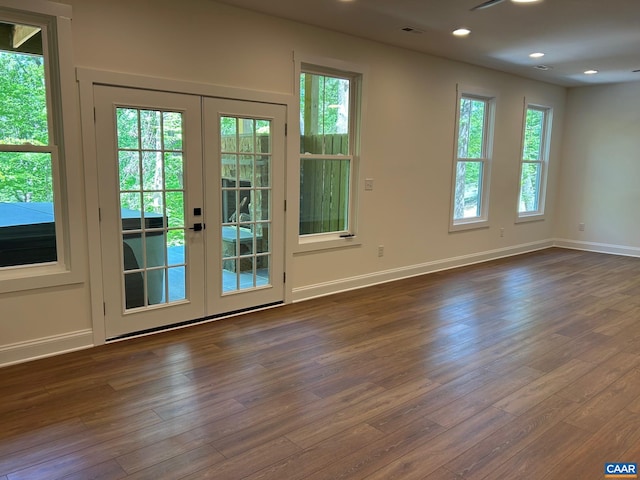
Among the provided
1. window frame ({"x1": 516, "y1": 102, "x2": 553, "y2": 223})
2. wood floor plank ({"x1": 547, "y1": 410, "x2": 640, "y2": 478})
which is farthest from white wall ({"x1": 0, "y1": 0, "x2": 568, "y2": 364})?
wood floor plank ({"x1": 547, "y1": 410, "x2": 640, "y2": 478})

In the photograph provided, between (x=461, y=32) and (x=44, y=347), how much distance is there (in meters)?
4.51

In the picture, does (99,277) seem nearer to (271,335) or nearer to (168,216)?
(168,216)

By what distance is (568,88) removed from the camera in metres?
7.90

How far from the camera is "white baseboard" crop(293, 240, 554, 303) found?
4.96 meters

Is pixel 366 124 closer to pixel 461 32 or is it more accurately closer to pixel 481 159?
pixel 461 32

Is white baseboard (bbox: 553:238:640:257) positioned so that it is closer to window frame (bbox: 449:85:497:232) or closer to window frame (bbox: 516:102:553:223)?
window frame (bbox: 516:102:553:223)

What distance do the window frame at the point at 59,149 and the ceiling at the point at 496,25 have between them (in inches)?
52.9

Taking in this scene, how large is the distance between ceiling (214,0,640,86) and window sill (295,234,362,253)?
2050 mm

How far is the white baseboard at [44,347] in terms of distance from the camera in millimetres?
3254

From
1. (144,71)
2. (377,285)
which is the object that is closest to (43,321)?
(144,71)

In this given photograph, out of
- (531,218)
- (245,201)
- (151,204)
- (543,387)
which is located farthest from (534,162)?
(151,204)

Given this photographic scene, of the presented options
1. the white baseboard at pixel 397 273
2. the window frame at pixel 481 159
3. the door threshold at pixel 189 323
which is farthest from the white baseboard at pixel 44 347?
the window frame at pixel 481 159

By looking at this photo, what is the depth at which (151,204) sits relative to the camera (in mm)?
3752

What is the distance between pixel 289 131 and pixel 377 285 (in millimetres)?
2075
